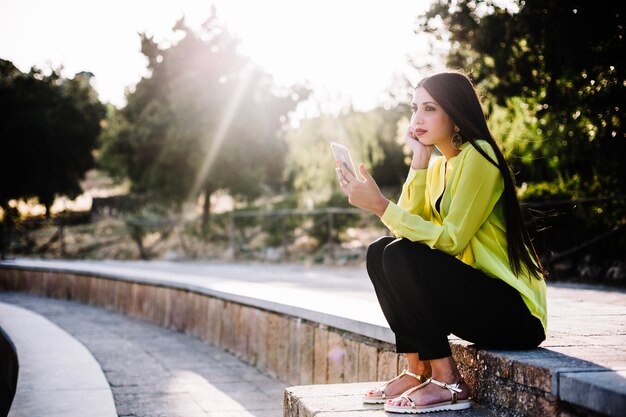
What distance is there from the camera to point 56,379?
3885mm

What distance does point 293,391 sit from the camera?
108 inches

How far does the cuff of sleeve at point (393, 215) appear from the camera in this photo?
2.45 m

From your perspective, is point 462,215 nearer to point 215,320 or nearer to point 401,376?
point 401,376

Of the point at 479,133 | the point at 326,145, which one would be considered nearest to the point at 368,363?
the point at 479,133

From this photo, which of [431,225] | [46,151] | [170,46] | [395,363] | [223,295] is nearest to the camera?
[431,225]

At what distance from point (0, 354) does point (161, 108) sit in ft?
56.5

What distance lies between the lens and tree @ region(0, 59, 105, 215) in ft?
70.7

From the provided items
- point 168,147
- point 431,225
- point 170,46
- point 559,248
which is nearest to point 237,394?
point 431,225

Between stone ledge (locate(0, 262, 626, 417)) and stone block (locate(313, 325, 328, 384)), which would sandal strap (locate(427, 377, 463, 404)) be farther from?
stone block (locate(313, 325, 328, 384))

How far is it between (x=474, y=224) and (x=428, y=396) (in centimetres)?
64

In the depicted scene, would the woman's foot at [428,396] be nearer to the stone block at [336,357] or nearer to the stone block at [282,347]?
the stone block at [336,357]

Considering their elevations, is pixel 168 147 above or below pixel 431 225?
above

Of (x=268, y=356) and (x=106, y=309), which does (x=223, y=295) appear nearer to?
(x=268, y=356)

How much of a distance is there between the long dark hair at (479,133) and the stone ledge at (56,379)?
2.07 metres
